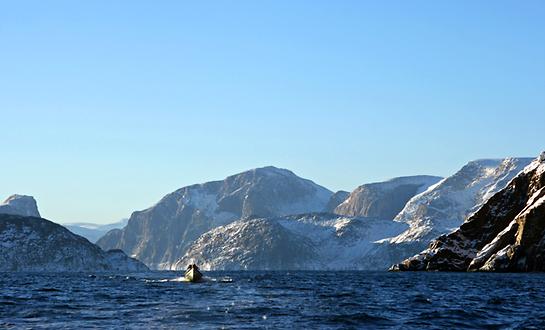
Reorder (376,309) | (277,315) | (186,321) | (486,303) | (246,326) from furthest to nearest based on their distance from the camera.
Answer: (486,303) → (376,309) → (277,315) → (186,321) → (246,326)

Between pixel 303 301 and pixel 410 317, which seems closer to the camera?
pixel 410 317

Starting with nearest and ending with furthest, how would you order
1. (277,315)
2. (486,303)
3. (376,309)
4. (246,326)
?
(246,326)
(277,315)
(376,309)
(486,303)

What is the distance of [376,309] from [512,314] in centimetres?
1290

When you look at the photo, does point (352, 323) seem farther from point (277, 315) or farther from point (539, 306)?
point (539, 306)

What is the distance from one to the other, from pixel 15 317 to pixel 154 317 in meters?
12.0

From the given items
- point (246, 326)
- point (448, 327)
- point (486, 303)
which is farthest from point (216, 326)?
point (486, 303)

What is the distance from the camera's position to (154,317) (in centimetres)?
7106

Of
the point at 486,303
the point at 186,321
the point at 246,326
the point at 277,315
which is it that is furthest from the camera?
the point at 486,303

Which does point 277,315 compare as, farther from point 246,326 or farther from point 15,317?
point 15,317

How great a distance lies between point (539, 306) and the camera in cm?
8425

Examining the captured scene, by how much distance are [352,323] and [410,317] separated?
7.43 m

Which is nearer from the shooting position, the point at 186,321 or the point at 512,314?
the point at 186,321

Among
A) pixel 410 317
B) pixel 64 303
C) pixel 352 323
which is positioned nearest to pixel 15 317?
pixel 64 303

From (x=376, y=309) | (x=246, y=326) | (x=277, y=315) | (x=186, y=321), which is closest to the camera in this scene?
(x=246, y=326)
